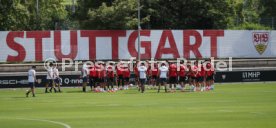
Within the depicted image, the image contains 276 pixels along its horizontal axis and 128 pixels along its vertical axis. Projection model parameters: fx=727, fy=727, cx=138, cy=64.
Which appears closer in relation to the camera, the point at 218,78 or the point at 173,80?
the point at 173,80

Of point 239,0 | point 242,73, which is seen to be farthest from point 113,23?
point 239,0

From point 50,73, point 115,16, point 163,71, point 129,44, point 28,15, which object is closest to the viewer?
point 163,71

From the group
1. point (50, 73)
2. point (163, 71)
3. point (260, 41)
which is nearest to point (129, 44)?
point (50, 73)

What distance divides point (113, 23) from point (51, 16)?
2780cm

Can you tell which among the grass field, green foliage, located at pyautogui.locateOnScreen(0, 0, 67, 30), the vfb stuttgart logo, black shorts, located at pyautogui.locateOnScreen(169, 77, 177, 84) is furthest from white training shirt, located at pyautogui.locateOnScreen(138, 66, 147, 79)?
green foliage, located at pyautogui.locateOnScreen(0, 0, 67, 30)

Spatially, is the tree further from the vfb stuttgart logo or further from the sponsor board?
the vfb stuttgart logo

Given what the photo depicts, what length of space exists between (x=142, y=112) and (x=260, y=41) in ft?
99.8

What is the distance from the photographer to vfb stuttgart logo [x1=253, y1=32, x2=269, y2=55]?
5694 centimetres

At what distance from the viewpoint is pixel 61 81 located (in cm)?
5097

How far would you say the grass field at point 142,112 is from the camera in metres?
23.7

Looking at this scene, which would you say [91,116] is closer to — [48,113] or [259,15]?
[48,113]

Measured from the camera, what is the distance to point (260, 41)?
2244 inches

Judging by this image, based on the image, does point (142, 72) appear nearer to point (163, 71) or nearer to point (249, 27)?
point (163, 71)

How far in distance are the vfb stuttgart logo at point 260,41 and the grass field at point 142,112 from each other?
19139 mm
